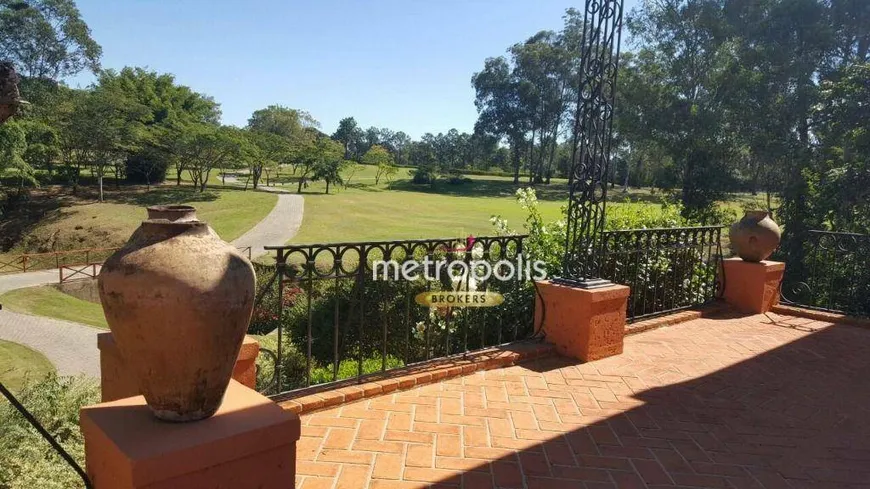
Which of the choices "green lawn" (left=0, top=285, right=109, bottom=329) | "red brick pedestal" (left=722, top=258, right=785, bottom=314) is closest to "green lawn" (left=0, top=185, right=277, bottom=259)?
"green lawn" (left=0, top=285, right=109, bottom=329)

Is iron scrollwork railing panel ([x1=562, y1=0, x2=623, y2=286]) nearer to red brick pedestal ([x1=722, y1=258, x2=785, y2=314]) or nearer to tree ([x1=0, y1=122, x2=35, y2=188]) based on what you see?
red brick pedestal ([x1=722, y1=258, x2=785, y2=314])

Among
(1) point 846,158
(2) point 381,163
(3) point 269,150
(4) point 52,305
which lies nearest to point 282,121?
(2) point 381,163

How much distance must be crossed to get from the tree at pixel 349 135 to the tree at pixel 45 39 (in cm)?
5469

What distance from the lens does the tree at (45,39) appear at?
32969mm

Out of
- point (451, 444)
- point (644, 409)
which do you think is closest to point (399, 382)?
A: point (451, 444)

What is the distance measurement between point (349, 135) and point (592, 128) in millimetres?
89958

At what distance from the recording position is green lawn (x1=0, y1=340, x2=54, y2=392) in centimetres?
1059

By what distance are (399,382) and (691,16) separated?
22.6 metres

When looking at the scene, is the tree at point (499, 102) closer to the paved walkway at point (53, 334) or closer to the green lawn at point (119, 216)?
the green lawn at point (119, 216)

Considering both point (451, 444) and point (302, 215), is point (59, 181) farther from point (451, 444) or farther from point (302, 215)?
point (451, 444)

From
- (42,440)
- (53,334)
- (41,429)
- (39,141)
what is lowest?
(53,334)

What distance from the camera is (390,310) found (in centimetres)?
715

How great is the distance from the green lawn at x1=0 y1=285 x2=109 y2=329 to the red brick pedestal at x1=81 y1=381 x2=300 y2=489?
16.2 metres

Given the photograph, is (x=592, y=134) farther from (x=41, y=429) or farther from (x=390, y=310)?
(x=41, y=429)
